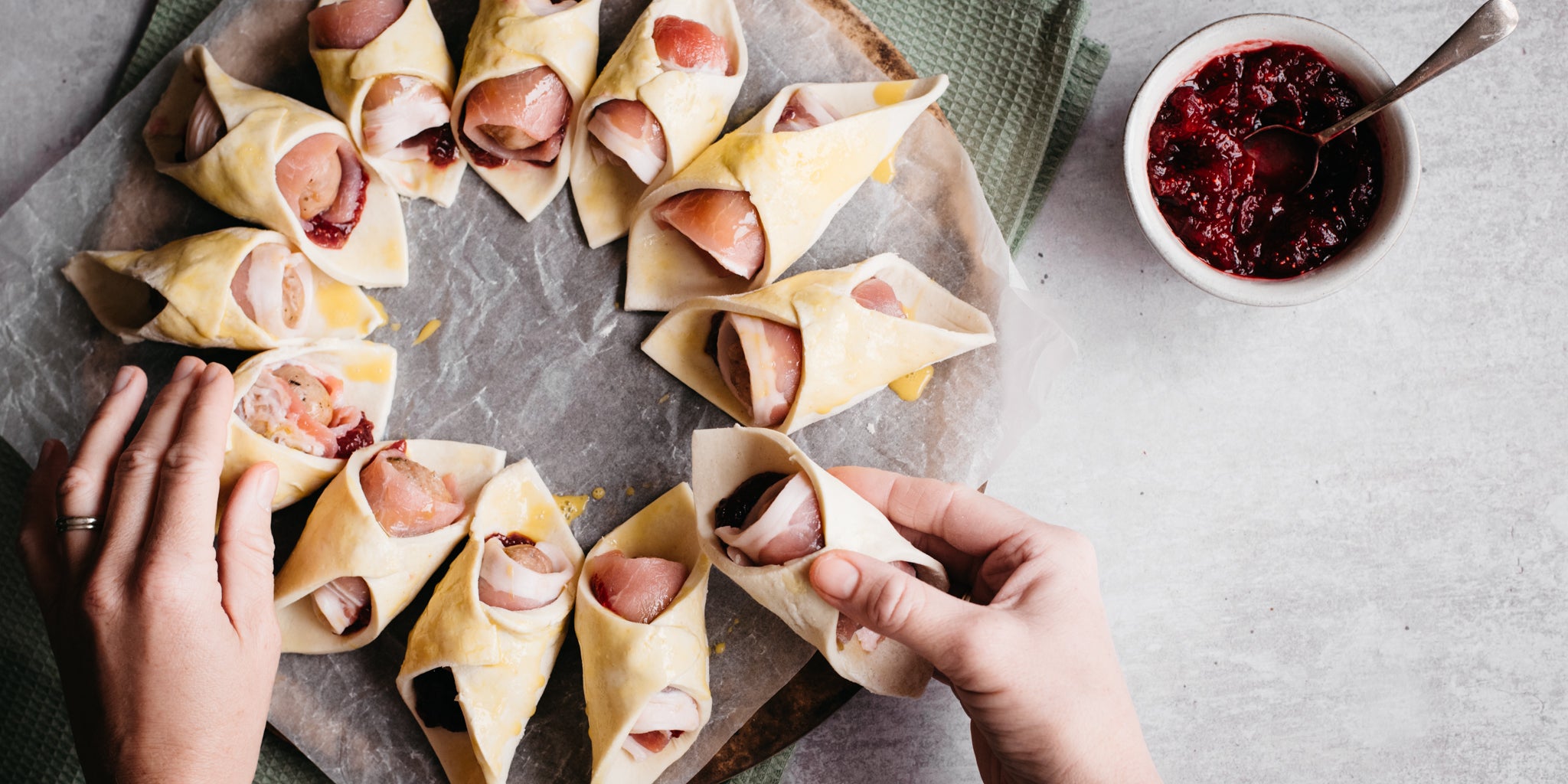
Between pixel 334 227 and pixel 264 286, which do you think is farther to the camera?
pixel 334 227

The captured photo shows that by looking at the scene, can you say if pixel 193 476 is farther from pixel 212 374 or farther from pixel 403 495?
pixel 403 495

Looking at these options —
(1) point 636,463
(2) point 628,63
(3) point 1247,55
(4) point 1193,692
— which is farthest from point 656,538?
(3) point 1247,55

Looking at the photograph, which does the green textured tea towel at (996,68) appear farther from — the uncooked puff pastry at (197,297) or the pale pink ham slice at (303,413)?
the pale pink ham slice at (303,413)

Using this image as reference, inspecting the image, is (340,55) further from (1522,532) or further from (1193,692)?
(1522,532)

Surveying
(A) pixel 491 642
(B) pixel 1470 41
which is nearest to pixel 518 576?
(A) pixel 491 642

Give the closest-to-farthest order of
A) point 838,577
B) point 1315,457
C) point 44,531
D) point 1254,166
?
1. point 838,577
2. point 44,531
3. point 1254,166
4. point 1315,457

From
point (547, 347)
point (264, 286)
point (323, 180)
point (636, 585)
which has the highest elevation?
point (323, 180)

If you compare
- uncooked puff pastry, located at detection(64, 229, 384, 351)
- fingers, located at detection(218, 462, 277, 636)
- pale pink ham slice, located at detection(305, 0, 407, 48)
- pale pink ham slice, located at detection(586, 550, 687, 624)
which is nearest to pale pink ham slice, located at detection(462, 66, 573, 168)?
pale pink ham slice, located at detection(305, 0, 407, 48)

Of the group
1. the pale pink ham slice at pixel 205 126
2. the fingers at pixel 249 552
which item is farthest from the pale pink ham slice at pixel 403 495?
the pale pink ham slice at pixel 205 126
